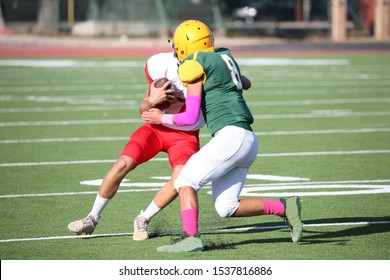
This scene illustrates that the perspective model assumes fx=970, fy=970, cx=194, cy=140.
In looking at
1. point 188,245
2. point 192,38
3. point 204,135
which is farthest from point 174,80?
point 204,135

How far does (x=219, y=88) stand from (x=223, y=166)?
550 mm

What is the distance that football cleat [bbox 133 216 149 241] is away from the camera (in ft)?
24.1

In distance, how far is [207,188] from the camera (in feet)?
32.2

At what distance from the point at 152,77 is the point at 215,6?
36.2 m

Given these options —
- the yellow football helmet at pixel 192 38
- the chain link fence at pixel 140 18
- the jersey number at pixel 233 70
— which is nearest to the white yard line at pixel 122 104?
the yellow football helmet at pixel 192 38

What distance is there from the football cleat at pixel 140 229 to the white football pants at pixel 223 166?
74 cm

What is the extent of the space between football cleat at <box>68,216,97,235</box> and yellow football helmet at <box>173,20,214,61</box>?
1496mm

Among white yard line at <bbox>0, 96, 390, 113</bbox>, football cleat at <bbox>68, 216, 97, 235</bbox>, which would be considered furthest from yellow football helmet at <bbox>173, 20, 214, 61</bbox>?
white yard line at <bbox>0, 96, 390, 113</bbox>

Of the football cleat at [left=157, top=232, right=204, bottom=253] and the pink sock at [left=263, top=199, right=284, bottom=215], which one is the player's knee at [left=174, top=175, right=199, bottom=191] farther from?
Answer: the pink sock at [left=263, top=199, right=284, bottom=215]

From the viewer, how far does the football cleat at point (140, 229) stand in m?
7.35

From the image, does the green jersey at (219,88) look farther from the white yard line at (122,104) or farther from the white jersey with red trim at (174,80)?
the white yard line at (122,104)

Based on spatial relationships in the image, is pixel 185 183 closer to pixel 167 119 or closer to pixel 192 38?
pixel 167 119
